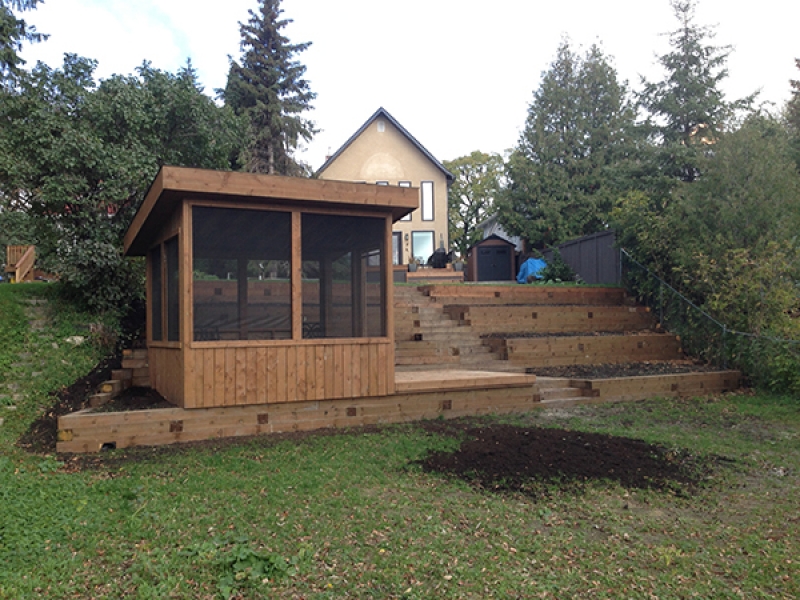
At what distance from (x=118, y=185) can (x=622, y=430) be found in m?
7.94

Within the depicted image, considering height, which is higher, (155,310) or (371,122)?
(371,122)

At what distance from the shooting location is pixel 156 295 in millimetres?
7785

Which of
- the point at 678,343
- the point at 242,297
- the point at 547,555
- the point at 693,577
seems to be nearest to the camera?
the point at 693,577

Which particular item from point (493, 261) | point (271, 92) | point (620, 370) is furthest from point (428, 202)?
point (620, 370)

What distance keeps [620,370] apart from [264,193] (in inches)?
251

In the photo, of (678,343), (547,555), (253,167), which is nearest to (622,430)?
(547,555)

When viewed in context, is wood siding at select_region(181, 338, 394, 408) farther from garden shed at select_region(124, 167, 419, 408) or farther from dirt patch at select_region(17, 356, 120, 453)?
dirt patch at select_region(17, 356, 120, 453)

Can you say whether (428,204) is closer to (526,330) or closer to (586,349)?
(526,330)

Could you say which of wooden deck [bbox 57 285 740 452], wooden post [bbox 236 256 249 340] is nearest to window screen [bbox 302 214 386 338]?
wooden post [bbox 236 256 249 340]

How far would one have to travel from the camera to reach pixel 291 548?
338 cm

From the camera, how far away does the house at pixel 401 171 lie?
25.2 m

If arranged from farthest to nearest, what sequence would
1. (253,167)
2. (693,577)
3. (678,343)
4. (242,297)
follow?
(253,167)
(678,343)
(242,297)
(693,577)

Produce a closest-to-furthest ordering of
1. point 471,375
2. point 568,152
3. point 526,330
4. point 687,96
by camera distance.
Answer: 1. point 471,375
2. point 526,330
3. point 687,96
4. point 568,152

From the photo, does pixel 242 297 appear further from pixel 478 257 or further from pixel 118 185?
pixel 478 257
